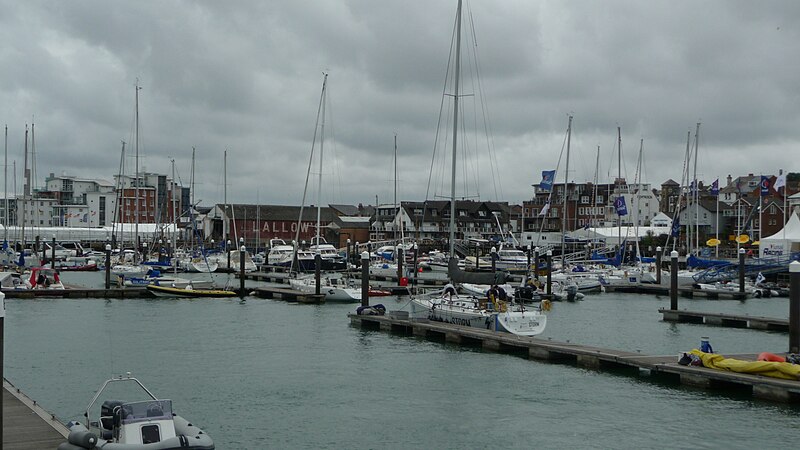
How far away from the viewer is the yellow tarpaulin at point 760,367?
24.9 meters

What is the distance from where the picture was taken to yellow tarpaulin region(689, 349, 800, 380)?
81.7ft

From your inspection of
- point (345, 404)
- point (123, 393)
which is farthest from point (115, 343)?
point (345, 404)

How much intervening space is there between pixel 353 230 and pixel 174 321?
10427 cm

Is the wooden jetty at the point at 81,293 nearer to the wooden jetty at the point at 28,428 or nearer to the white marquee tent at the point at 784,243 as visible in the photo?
the wooden jetty at the point at 28,428

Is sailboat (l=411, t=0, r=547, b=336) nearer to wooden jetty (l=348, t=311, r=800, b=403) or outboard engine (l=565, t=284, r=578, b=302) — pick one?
wooden jetty (l=348, t=311, r=800, b=403)

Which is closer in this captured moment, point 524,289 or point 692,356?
point 692,356

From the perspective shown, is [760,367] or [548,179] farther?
[548,179]

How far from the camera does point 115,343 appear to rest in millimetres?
38344

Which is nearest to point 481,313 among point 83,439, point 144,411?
point 144,411

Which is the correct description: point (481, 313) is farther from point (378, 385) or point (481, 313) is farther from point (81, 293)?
point (81, 293)

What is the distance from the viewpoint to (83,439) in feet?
51.9

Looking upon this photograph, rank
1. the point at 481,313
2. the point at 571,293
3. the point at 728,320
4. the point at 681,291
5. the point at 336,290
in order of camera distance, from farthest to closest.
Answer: the point at 681,291, the point at 571,293, the point at 336,290, the point at 728,320, the point at 481,313

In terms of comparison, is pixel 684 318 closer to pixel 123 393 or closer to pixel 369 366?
pixel 369 366

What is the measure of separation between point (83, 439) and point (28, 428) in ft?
9.70
